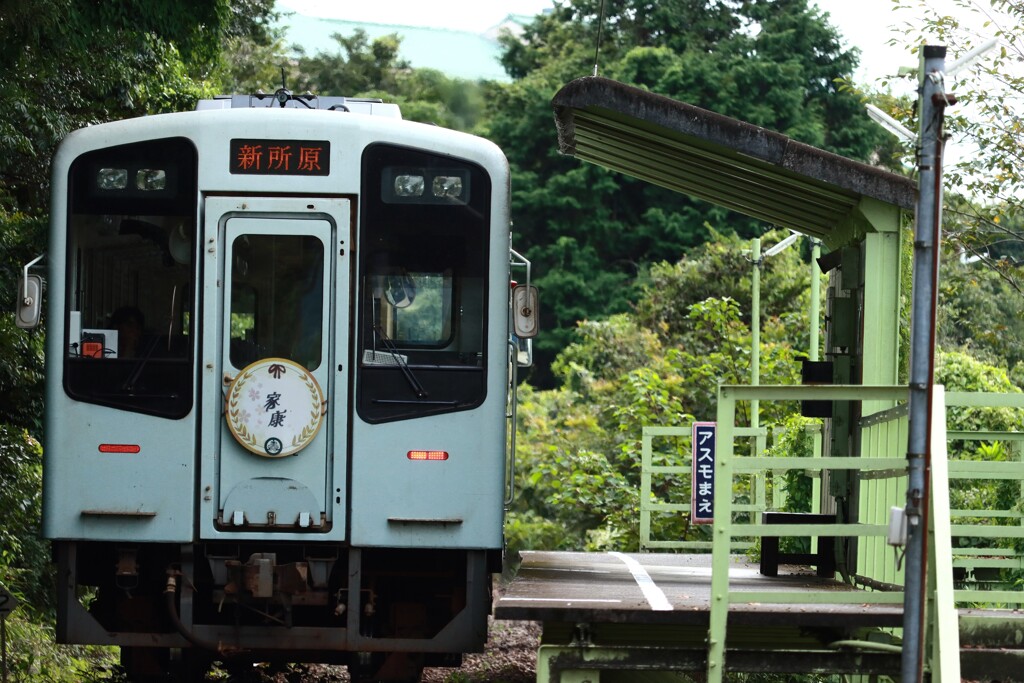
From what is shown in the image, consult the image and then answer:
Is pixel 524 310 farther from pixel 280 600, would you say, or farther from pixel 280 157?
pixel 280 600

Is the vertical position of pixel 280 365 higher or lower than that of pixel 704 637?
higher

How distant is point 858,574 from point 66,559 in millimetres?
4536

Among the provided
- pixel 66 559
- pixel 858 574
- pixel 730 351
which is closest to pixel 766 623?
pixel 858 574

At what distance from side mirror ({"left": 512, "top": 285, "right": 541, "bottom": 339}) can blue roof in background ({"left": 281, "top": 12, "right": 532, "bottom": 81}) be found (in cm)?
3407

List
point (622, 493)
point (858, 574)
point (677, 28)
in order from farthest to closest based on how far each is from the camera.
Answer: point (677, 28)
point (622, 493)
point (858, 574)

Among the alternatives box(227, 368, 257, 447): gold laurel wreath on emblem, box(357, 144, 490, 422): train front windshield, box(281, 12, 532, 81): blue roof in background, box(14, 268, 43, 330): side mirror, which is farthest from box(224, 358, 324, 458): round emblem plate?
box(281, 12, 532, 81): blue roof in background

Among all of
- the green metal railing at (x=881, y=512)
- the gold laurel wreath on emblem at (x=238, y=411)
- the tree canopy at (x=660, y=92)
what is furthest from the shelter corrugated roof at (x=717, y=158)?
the tree canopy at (x=660, y=92)

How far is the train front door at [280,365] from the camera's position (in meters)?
7.62

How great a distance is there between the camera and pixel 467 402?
25.6 feet

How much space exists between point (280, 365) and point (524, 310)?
4.87 feet

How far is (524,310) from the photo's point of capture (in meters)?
8.23

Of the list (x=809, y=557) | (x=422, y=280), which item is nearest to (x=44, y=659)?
(x=422, y=280)

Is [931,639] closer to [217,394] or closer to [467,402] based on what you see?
[467,402]

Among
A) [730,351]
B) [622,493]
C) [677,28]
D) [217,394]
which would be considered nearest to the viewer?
[217,394]
